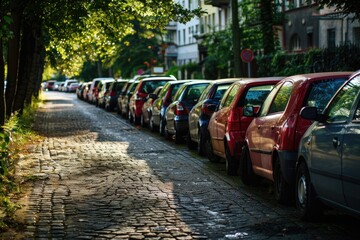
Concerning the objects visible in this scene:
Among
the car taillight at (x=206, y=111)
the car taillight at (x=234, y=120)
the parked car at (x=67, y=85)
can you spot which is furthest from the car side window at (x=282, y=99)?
the parked car at (x=67, y=85)

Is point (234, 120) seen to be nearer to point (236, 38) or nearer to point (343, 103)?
point (343, 103)

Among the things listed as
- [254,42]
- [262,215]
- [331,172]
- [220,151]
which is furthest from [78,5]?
[254,42]

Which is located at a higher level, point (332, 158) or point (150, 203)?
point (332, 158)

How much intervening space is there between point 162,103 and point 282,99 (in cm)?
1304

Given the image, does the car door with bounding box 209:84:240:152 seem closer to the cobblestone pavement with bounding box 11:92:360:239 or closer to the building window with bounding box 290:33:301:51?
the cobblestone pavement with bounding box 11:92:360:239

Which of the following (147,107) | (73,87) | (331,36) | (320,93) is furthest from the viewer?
(73,87)

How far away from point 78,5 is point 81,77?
283ft

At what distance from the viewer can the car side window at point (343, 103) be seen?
813 centimetres

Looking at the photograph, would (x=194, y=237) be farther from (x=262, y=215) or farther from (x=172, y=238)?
(x=262, y=215)

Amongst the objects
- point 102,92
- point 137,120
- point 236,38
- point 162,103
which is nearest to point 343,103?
point 162,103

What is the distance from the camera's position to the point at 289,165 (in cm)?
998

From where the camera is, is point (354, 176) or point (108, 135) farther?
point (108, 135)

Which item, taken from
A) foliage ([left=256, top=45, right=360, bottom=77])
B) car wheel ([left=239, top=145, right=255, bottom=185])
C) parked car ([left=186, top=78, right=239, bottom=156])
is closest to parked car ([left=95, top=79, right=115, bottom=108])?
foliage ([left=256, top=45, right=360, bottom=77])

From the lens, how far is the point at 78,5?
76.1ft
